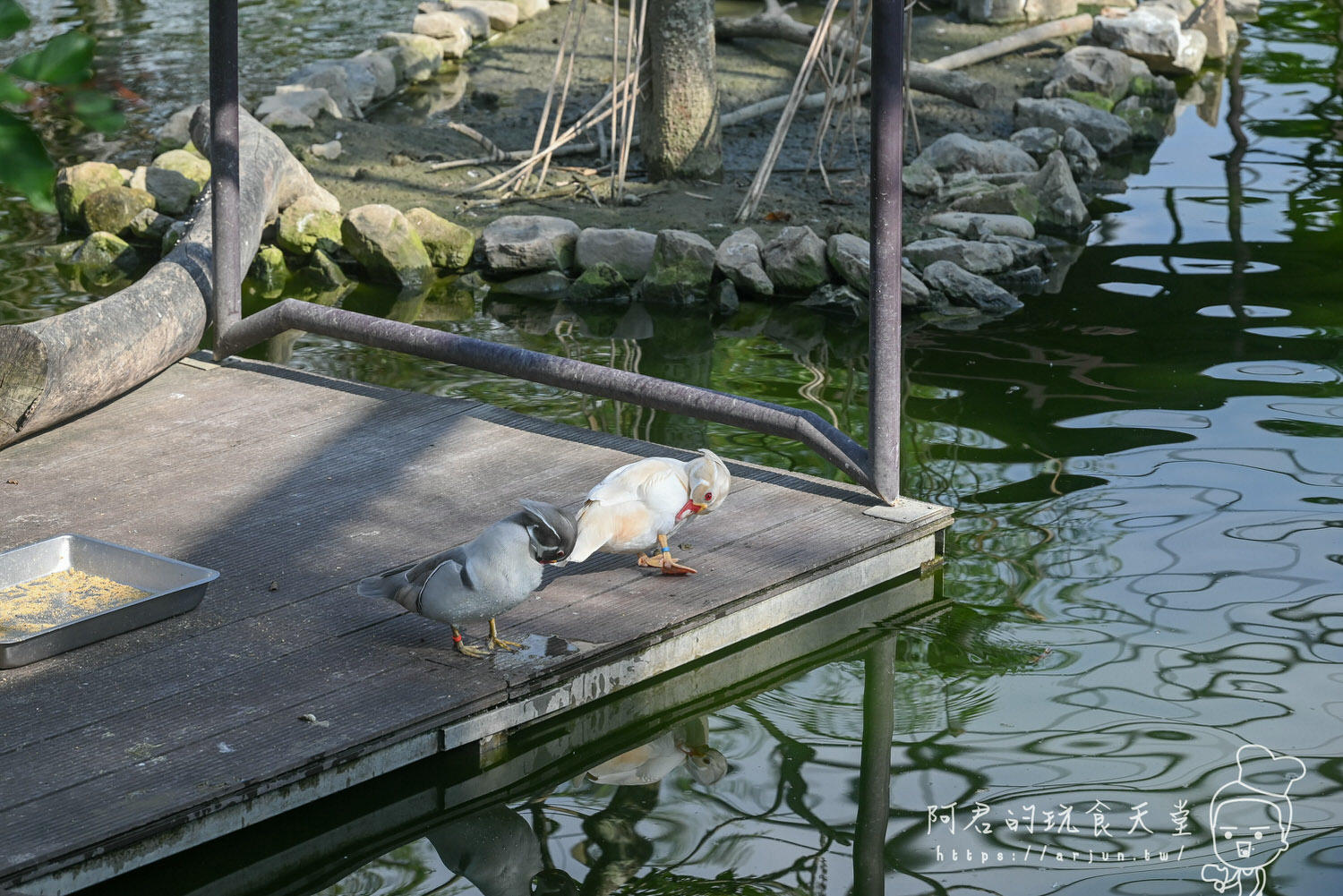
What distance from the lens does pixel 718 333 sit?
20.0 ft

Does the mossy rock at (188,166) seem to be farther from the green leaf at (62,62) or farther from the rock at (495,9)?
the green leaf at (62,62)

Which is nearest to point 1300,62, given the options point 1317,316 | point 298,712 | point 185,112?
point 1317,316

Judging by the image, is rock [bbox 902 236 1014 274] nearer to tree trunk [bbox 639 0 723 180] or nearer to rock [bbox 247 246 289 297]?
tree trunk [bbox 639 0 723 180]

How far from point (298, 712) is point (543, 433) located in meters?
1.66

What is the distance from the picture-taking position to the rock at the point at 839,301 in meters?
6.24

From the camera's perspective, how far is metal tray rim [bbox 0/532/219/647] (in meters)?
3.07

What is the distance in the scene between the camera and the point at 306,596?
11.2ft

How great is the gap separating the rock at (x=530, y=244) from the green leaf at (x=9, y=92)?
5.57 meters

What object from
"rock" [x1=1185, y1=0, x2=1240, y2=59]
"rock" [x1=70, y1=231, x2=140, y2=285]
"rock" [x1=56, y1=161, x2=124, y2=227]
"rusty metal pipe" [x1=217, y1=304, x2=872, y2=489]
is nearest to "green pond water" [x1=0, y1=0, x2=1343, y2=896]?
"rock" [x1=70, y1=231, x2=140, y2=285]

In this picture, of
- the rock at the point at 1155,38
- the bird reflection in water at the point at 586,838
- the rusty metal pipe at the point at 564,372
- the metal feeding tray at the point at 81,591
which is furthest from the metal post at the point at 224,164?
the rock at the point at 1155,38

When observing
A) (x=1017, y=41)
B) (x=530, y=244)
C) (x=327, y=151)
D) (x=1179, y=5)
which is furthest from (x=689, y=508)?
(x=1179, y=5)

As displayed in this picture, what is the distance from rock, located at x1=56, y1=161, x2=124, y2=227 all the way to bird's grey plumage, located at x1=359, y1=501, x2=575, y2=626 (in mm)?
4962

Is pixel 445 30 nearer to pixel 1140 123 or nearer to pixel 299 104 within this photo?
pixel 299 104

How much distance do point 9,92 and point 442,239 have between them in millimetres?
5803
